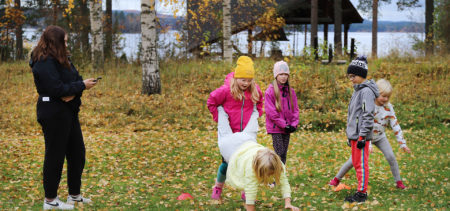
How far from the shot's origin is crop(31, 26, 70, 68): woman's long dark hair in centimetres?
504

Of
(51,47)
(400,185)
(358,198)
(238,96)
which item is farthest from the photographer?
(400,185)

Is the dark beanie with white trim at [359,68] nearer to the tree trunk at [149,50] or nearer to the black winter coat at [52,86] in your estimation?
the black winter coat at [52,86]

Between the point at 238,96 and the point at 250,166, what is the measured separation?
4.01 feet

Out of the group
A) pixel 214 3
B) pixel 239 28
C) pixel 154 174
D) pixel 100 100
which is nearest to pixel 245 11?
pixel 239 28

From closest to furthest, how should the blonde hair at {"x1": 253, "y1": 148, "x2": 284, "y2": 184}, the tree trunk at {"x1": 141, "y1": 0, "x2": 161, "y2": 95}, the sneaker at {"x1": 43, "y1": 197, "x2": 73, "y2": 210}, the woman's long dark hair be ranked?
1. the blonde hair at {"x1": 253, "y1": 148, "x2": 284, "y2": 184}
2. the woman's long dark hair
3. the sneaker at {"x1": 43, "y1": 197, "x2": 73, "y2": 210}
4. the tree trunk at {"x1": 141, "y1": 0, "x2": 161, "y2": 95}

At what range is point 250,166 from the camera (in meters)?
4.46

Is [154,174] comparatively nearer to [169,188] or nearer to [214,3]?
[169,188]

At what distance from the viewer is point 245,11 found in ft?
80.9

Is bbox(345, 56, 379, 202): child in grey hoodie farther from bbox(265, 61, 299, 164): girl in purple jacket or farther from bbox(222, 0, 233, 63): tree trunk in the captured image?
bbox(222, 0, 233, 63): tree trunk

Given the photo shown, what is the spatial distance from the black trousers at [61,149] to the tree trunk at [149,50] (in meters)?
9.17

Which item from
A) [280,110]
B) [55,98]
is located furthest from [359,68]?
[55,98]

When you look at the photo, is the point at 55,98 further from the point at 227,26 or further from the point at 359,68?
the point at 227,26

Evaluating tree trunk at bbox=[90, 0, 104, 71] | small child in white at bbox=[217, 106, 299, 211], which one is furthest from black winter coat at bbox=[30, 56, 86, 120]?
tree trunk at bbox=[90, 0, 104, 71]

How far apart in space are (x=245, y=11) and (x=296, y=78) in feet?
32.8
